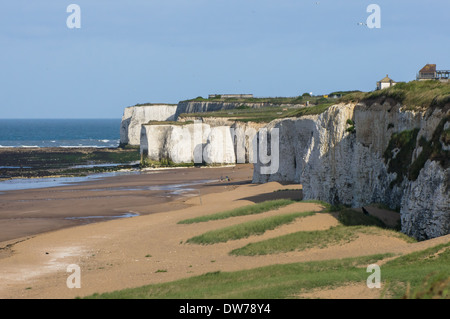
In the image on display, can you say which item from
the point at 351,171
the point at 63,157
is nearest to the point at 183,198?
the point at 351,171

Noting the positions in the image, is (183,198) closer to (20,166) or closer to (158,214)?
(158,214)

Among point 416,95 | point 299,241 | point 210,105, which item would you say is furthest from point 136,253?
point 210,105

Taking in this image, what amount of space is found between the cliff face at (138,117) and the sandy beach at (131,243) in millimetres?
85672

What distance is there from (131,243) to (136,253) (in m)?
2.84

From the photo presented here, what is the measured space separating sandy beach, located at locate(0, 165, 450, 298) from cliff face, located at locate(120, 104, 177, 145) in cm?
8567

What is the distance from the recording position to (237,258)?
27.3m

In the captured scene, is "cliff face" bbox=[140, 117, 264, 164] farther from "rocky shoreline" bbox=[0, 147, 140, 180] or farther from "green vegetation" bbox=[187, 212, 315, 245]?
"green vegetation" bbox=[187, 212, 315, 245]

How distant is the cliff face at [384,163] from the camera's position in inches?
982

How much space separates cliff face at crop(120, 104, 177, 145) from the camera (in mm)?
145250

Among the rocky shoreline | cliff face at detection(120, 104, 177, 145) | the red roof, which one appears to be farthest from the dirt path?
cliff face at detection(120, 104, 177, 145)

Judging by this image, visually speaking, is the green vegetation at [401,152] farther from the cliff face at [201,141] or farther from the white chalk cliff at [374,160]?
the cliff face at [201,141]

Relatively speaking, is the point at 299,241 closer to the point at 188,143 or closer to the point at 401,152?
the point at 401,152

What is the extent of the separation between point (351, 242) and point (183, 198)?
29.3m
